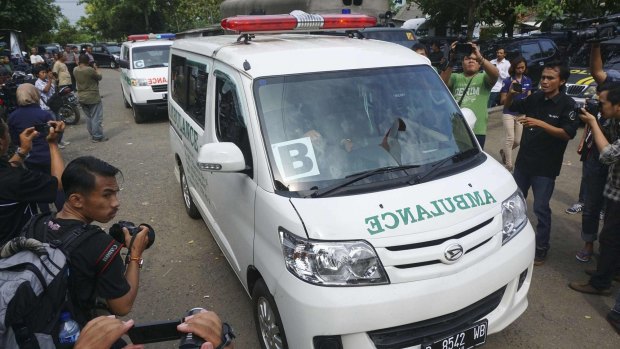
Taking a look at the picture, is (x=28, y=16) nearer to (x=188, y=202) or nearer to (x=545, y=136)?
(x=188, y=202)

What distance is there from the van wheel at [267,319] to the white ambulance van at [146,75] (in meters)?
8.67

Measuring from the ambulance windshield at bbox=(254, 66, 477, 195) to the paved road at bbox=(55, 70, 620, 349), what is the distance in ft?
4.65

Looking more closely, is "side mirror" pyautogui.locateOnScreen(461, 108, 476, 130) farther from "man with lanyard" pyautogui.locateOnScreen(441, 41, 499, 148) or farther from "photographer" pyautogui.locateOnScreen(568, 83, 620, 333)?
"man with lanyard" pyautogui.locateOnScreen(441, 41, 499, 148)

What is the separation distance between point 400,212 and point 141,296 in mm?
2635

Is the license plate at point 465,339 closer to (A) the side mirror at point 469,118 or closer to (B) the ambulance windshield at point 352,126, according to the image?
(B) the ambulance windshield at point 352,126

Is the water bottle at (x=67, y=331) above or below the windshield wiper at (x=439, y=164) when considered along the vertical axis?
below

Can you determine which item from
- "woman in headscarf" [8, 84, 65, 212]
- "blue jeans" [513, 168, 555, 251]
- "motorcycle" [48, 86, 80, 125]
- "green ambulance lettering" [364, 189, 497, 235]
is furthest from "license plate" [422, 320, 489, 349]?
"motorcycle" [48, 86, 80, 125]

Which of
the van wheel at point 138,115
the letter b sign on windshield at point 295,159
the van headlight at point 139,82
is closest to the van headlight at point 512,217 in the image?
the letter b sign on windshield at point 295,159

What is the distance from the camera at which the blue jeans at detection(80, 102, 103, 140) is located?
9.05 meters

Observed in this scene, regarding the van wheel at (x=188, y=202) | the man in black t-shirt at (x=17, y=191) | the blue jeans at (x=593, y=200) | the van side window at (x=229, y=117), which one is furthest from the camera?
the van wheel at (x=188, y=202)

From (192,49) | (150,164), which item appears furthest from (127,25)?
(192,49)

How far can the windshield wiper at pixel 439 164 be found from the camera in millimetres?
2586

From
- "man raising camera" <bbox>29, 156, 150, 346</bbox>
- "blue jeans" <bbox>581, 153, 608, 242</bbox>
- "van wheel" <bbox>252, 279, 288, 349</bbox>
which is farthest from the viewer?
"blue jeans" <bbox>581, 153, 608, 242</bbox>

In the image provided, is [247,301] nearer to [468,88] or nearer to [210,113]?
[210,113]
